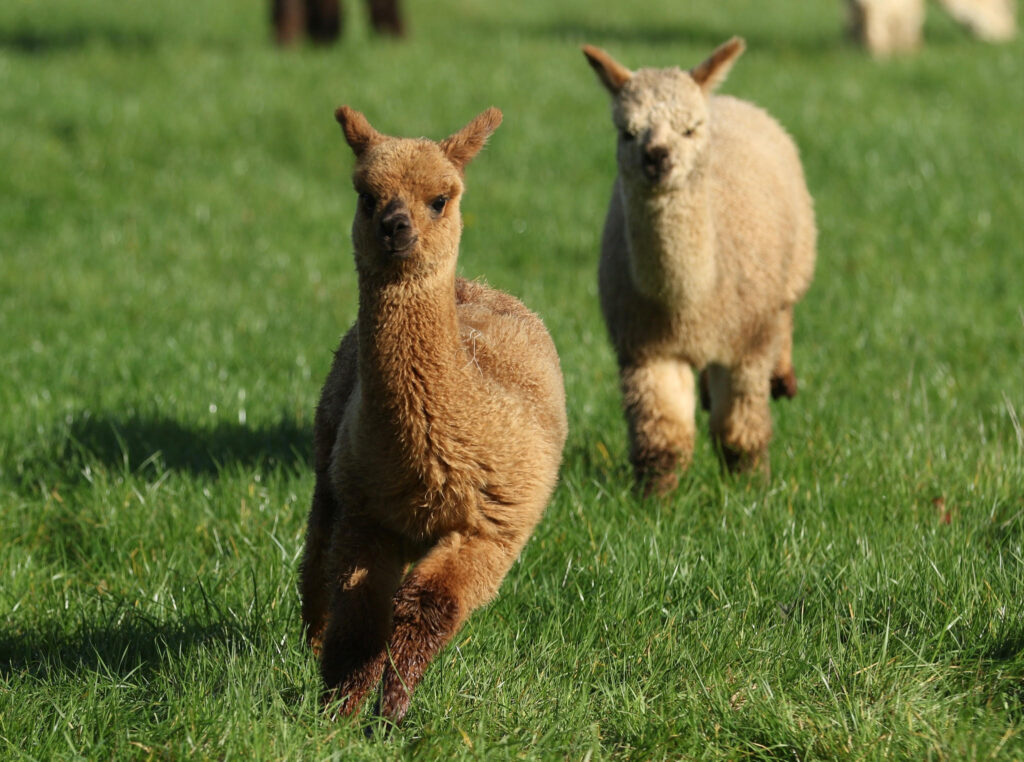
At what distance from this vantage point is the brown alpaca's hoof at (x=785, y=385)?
6.83 metres

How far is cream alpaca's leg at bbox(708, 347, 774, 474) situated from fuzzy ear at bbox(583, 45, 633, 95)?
53.8 inches

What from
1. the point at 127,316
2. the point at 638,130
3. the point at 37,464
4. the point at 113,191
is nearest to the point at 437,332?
the point at 638,130

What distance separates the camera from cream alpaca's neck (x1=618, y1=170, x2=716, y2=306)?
18.5 feet

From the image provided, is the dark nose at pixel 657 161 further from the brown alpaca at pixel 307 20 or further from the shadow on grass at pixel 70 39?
the shadow on grass at pixel 70 39

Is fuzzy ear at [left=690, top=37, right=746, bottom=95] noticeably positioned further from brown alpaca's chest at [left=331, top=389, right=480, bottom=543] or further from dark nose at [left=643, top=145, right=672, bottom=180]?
brown alpaca's chest at [left=331, top=389, right=480, bottom=543]

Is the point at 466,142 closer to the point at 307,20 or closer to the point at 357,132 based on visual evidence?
the point at 357,132

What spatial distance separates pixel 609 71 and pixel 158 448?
2672 mm

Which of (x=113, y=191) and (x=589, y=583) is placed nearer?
(x=589, y=583)

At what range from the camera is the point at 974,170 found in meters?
11.2

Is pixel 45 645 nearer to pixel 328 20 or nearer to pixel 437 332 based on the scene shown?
pixel 437 332

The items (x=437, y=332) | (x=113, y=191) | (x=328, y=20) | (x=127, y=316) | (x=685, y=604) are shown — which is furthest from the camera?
(x=328, y=20)

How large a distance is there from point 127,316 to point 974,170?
705 centimetres

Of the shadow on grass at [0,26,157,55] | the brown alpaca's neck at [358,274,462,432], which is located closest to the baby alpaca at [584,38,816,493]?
the brown alpaca's neck at [358,274,462,432]

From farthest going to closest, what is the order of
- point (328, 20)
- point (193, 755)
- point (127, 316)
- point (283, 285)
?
point (328, 20)
point (283, 285)
point (127, 316)
point (193, 755)
